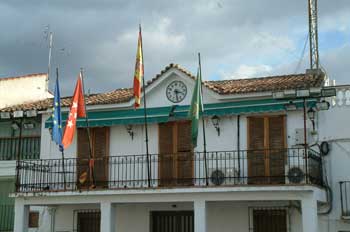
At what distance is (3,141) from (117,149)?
563 cm

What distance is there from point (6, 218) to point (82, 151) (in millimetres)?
4544

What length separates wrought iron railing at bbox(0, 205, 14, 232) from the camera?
944 inches

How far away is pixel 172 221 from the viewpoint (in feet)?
70.5

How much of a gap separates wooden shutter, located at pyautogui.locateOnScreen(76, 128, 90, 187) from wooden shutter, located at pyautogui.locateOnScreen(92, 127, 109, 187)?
1.09 ft

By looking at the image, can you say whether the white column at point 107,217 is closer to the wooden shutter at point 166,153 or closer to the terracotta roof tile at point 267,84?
the wooden shutter at point 166,153

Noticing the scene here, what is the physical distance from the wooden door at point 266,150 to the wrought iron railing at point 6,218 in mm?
10147

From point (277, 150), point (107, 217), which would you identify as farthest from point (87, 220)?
point (277, 150)

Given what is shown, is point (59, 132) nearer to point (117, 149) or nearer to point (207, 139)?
point (117, 149)

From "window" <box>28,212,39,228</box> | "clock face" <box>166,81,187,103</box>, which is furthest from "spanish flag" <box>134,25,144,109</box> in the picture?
"window" <box>28,212,39,228</box>

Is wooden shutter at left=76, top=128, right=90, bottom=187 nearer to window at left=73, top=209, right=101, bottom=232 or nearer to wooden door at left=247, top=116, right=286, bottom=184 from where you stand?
window at left=73, top=209, right=101, bottom=232

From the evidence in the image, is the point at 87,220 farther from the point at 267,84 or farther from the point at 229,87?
the point at 267,84

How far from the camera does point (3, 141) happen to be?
24.8 metres

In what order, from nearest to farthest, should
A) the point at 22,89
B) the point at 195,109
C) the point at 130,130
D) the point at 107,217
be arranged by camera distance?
the point at 195,109 → the point at 107,217 → the point at 130,130 → the point at 22,89

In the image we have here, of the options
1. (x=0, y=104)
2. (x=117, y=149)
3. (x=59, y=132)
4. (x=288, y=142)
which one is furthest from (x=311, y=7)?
(x=0, y=104)
